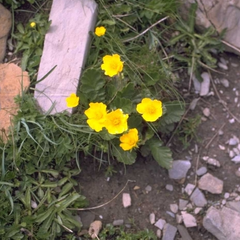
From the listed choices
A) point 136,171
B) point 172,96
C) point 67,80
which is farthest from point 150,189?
point 67,80

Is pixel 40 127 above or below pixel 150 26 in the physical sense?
below

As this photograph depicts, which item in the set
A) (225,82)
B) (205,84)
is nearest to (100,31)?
(205,84)

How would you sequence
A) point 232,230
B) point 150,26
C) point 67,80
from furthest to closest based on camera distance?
point 150,26 → point 67,80 → point 232,230

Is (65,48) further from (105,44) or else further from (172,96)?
(172,96)

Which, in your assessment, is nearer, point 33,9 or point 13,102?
point 13,102

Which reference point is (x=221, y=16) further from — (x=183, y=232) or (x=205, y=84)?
(x=183, y=232)

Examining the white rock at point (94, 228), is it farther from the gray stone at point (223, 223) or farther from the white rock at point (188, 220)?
the gray stone at point (223, 223)
